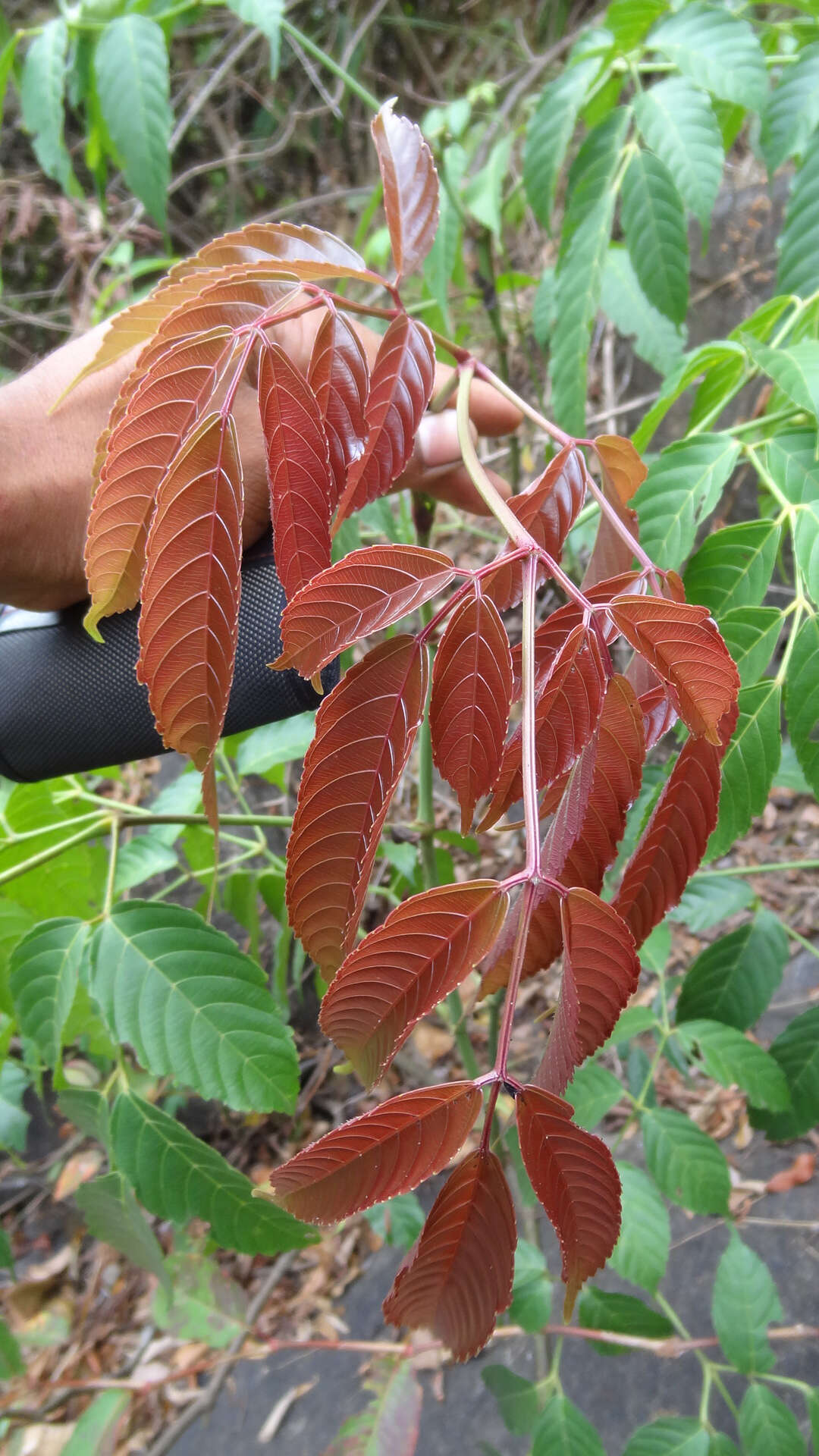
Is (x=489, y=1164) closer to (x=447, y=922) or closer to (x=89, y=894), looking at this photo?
(x=447, y=922)

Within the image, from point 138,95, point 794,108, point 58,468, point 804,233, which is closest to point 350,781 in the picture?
point 58,468

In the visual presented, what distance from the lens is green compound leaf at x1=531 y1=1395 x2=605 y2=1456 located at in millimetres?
907

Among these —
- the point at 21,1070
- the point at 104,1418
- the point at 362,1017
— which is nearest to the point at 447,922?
the point at 362,1017

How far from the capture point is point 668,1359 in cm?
148

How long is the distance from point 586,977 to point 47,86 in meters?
1.40

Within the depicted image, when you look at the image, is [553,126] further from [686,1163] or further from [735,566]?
[686,1163]

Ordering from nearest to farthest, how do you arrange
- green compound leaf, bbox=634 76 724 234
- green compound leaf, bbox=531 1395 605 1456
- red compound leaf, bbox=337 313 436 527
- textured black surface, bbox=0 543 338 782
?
red compound leaf, bbox=337 313 436 527 → textured black surface, bbox=0 543 338 782 → green compound leaf, bbox=634 76 724 234 → green compound leaf, bbox=531 1395 605 1456

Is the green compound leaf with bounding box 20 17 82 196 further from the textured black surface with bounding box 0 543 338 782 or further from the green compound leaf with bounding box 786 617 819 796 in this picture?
the green compound leaf with bounding box 786 617 819 796

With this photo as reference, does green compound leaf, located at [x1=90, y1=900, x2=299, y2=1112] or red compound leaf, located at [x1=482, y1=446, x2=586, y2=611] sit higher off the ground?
red compound leaf, located at [x1=482, y1=446, x2=586, y2=611]

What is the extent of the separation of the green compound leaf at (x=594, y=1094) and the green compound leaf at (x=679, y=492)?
632 mm

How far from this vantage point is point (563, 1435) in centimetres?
91

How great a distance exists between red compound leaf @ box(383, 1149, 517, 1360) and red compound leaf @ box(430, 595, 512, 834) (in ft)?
0.45

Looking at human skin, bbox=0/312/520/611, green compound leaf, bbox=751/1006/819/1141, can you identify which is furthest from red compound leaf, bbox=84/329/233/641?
green compound leaf, bbox=751/1006/819/1141

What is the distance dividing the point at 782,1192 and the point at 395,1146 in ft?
5.59
